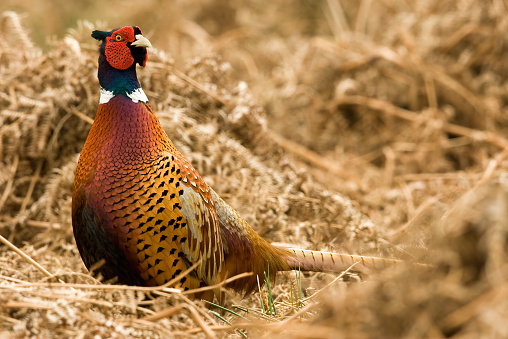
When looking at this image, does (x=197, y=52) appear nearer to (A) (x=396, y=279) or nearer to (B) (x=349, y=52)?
(B) (x=349, y=52)

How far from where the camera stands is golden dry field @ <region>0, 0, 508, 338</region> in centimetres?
185

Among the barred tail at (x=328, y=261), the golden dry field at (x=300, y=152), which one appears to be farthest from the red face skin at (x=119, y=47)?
the barred tail at (x=328, y=261)

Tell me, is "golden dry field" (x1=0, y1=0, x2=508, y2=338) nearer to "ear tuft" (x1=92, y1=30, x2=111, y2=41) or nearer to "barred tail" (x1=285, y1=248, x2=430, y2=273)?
"barred tail" (x1=285, y1=248, x2=430, y2=273)

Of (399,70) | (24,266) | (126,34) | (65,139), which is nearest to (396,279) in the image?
(126,34)

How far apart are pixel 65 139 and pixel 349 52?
10.1 feet

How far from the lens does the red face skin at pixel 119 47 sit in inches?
113

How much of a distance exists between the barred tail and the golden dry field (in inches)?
3.2

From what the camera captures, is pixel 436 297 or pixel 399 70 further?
pixel 399 70

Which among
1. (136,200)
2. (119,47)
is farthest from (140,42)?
(136,200)

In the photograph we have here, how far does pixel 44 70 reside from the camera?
418 centimetres

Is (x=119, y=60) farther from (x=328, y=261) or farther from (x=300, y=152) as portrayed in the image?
(x=300, y=152)

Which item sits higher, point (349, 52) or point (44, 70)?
point (349, 52)

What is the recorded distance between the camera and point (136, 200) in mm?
2693

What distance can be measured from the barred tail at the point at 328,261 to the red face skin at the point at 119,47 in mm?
1215
